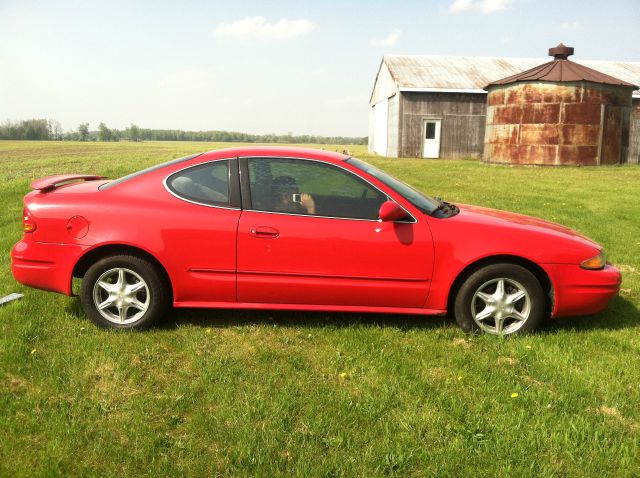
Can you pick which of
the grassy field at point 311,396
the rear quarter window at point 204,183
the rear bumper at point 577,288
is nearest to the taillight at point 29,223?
the grassy field at point 311,396

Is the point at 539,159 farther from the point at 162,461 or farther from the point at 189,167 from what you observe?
the point at 162,461

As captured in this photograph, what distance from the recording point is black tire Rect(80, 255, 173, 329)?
13.9 ft

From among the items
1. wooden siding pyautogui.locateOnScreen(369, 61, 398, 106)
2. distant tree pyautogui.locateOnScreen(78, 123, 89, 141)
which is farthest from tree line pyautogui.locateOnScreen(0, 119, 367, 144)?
wooden siding pyautogui.locateOnScreen(369, 61, 398, 106)

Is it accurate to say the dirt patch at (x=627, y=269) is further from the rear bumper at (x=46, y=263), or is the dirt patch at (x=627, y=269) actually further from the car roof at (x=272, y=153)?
the rear bumper at (x=46, y=263)

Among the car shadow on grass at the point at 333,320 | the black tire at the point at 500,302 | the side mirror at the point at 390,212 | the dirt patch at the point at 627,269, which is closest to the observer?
the side mirror at the point at 390,212

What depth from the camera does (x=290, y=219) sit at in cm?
420

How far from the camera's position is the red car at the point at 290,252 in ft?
13.7

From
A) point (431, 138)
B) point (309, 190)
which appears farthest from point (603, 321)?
point (431, 138)

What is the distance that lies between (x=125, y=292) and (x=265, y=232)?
1.25 metres

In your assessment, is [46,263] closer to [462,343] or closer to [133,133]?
[462,343]

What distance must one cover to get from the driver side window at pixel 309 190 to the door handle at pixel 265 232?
170 millimetres

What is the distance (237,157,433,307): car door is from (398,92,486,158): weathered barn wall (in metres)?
25.6

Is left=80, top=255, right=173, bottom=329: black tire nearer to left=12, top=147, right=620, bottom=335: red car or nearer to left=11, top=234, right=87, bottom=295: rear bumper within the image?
left=12, top=147, right=620, bottom=335: red car

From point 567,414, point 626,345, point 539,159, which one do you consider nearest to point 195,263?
point 567,414
